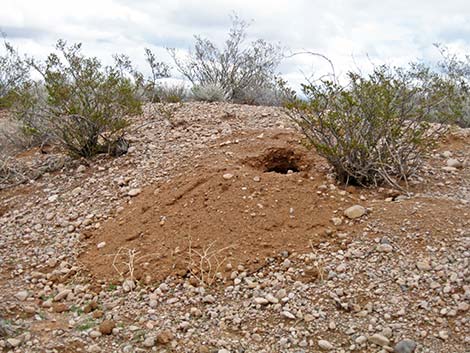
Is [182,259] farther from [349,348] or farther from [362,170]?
[362,170]

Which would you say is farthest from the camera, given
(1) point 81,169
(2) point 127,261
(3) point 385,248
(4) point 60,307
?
(1) point 81,169

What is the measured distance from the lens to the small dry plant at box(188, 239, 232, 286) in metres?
3.33

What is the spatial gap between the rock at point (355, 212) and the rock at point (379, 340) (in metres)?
1.10

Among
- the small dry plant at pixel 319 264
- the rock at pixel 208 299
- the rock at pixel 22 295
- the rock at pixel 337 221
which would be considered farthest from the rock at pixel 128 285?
the rock at pixel 337 221

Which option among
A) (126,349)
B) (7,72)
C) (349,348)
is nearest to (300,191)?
(349,348)

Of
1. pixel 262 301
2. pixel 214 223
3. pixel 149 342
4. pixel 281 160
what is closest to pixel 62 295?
pixel 149 342

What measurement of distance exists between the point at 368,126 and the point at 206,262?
1767mm

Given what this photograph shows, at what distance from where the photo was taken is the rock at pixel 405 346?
2.64 meters

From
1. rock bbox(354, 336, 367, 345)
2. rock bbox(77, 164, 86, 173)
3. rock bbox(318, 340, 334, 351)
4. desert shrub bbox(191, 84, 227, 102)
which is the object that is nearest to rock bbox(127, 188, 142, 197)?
rock bbox(77, 164, 86, 173)

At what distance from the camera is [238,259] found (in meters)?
3.45

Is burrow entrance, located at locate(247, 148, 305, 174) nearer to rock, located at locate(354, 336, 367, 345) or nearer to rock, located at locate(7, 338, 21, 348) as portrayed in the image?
rock, located at locate(354, 336, 367, 345)

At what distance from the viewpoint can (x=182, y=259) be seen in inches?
138

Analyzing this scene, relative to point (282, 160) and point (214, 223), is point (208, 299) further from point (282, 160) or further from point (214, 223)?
point (282, 160)

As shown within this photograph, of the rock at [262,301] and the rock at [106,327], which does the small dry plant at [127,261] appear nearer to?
the rock at [106,327]
